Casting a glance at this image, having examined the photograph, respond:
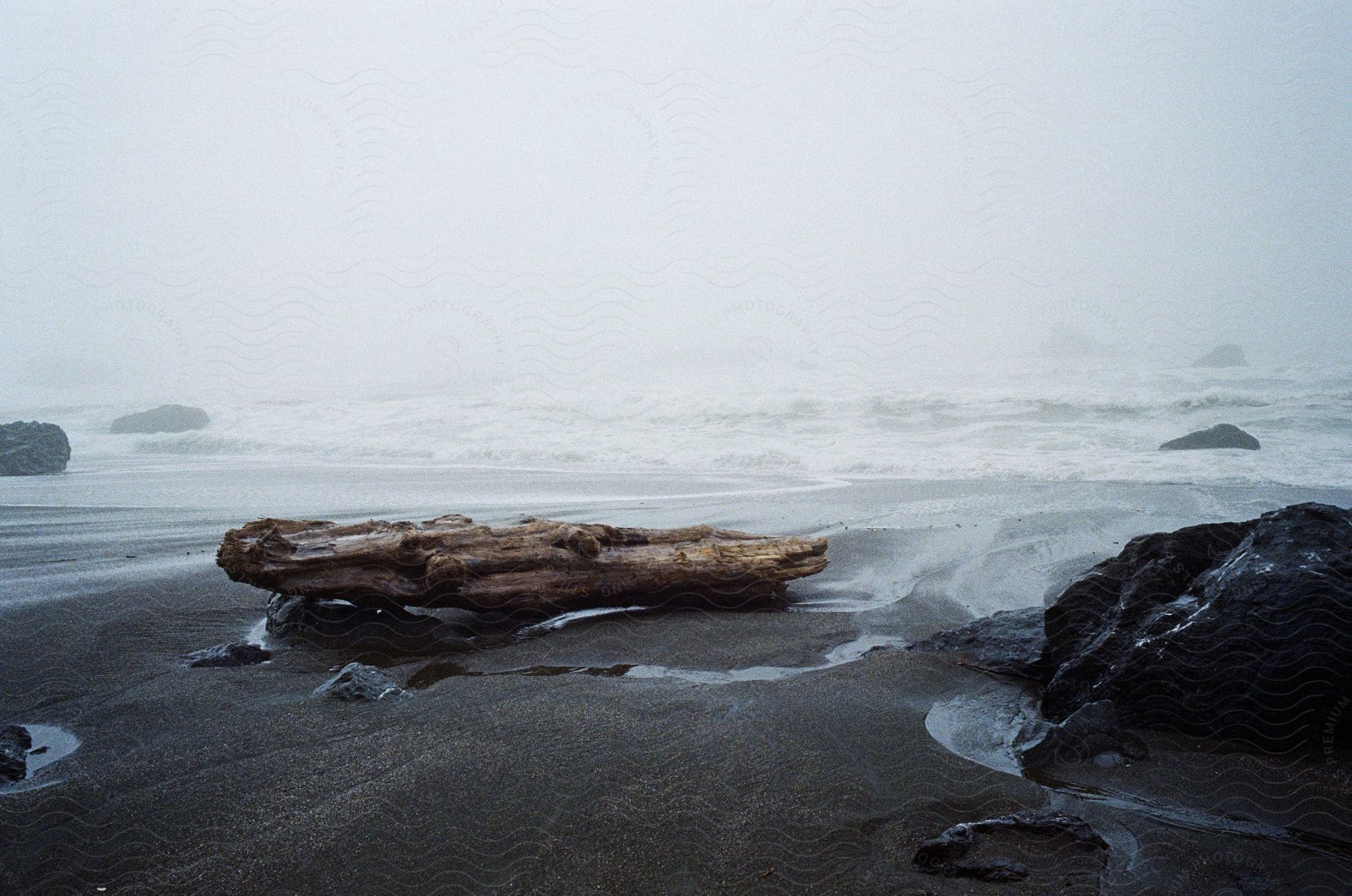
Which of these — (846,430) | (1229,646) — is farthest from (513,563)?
(846,430)

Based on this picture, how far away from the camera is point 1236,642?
252 cm

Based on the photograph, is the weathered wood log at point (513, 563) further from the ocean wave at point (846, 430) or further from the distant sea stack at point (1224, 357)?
the distant sea stack at point (1224, 357)

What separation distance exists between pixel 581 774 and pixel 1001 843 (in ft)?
3.80

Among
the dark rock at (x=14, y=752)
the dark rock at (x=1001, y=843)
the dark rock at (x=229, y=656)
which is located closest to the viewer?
the dark rock at (x=1001, y=843)

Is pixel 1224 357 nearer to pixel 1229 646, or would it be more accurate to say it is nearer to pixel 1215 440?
pixel 1215 440

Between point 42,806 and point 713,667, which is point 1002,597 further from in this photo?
point 42,806

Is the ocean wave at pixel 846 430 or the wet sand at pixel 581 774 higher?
the ocean wave at pixel 846 430

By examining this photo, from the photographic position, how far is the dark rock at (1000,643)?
319 centimetres

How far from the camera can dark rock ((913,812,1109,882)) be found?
1.81 metres

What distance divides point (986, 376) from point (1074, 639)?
2134 cm

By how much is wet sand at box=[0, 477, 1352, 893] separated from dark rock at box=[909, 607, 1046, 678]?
14 cm

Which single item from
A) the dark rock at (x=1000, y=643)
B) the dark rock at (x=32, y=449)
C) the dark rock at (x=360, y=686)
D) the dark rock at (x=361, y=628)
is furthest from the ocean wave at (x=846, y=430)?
the dark rock at (x=360, y=686)

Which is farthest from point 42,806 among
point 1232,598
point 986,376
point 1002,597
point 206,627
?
point 986,376

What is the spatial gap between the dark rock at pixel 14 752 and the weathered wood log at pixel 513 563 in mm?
1123
